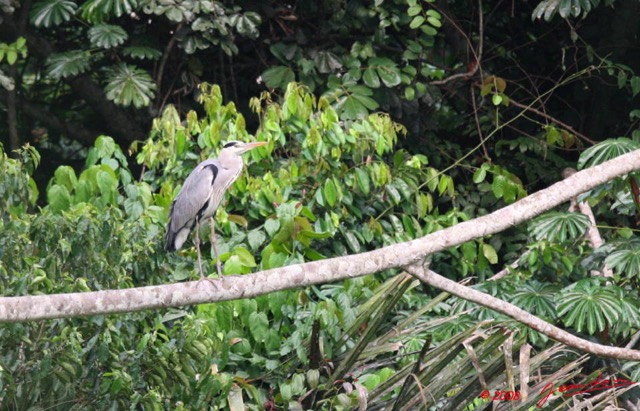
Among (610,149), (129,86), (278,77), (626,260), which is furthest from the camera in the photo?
(278,77)

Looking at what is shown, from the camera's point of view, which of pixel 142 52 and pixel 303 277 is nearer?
pixel 303 277

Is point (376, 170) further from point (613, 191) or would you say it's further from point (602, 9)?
point (602, 9)


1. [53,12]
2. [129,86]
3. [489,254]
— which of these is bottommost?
[489,254]

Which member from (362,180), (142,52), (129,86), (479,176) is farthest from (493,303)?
(142,52)

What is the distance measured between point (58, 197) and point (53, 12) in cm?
168

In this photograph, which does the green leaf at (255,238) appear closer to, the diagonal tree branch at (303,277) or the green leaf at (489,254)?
the diagonal tree branch at (303,277)

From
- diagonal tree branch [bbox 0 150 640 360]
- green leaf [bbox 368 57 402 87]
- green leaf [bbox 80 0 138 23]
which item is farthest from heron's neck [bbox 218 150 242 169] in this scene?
green leaf [bbox 368 57 402 87]

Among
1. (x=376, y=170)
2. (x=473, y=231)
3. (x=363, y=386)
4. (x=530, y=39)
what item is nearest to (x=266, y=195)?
(x=376, y=170)

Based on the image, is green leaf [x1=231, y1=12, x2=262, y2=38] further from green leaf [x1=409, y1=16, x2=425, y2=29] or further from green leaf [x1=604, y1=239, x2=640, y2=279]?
green leaf [x1=604, y1=239, x2=640, y2=279]

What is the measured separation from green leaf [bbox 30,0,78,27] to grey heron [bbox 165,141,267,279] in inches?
72.4

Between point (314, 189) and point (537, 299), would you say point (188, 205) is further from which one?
point (537, 299)

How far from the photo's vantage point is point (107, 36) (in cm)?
621

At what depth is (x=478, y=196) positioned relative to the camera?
6789 mm

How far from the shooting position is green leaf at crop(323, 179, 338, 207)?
550 centimetres
